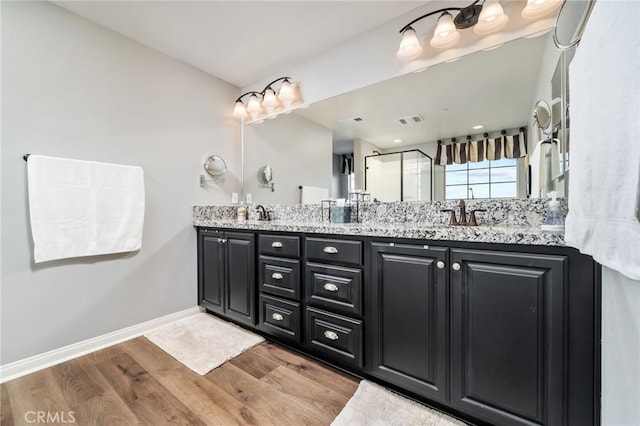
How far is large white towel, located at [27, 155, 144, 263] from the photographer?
1.68m

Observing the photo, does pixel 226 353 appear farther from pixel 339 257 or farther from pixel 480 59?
pixel 480 59

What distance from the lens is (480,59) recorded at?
163 centimetres

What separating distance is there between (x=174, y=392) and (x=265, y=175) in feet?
6.64

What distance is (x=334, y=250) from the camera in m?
1.55

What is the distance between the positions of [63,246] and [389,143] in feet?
8.00

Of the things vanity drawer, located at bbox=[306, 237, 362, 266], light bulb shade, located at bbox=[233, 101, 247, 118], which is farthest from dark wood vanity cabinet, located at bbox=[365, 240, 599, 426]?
light bulb shade, located at bbox=[233, 101, 247, 118]

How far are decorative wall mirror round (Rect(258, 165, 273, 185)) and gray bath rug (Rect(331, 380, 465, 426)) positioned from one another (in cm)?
211

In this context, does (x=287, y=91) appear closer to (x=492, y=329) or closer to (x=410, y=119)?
(x=410, y=119)

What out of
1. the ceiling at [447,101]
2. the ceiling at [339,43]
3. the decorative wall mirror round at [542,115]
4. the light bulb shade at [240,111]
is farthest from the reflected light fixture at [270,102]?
the decorative wall mirror round at [542,115]

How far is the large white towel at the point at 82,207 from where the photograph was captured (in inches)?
66.3

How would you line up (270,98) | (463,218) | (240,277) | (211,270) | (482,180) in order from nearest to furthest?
(463,218), (482,180), (240,277), (211,270), (270,98)

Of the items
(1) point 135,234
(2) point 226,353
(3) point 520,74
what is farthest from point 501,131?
(1) point 135,234

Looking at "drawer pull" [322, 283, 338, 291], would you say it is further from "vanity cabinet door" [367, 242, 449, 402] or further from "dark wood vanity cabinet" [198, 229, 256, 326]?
"dark wood vanity cabinet" [198, 229, 256, 326]

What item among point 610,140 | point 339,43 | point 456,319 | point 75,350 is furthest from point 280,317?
point 339,43
